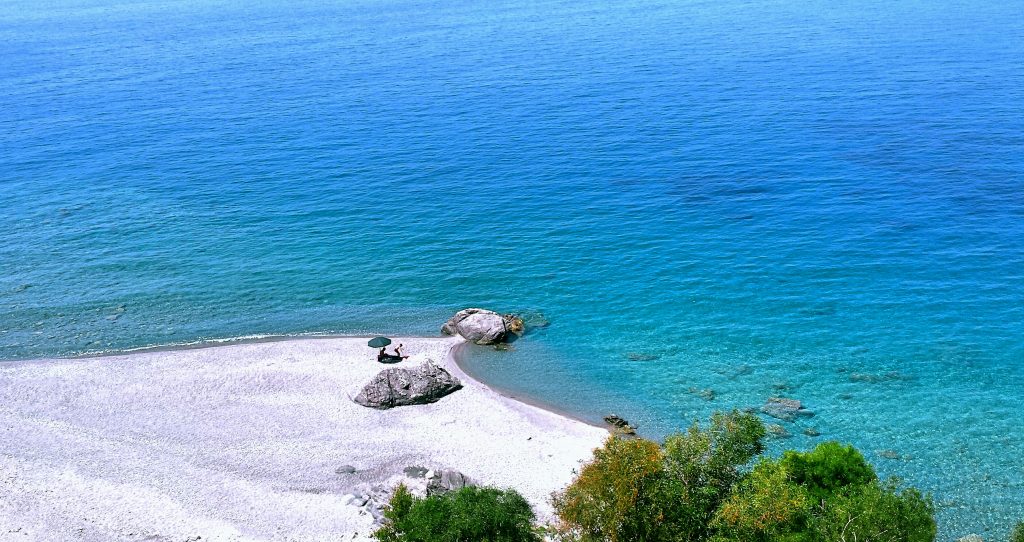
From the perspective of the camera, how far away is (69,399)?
5306cm

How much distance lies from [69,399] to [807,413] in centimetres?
4906

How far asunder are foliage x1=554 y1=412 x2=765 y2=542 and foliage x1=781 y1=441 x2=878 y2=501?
19.7ft

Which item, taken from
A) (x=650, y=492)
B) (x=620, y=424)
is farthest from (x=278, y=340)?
(x=650, y=492)

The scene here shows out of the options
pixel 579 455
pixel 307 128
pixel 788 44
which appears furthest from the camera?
pixel 788 44

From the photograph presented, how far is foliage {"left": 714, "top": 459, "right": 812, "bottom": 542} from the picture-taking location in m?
29.9

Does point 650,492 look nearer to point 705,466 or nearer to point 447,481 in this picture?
point 705,466

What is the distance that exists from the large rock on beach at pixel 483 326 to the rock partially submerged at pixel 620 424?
12476 mm

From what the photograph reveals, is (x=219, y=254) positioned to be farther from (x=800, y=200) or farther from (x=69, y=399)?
(x=800, y=200)

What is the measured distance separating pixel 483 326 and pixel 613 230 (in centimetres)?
2403

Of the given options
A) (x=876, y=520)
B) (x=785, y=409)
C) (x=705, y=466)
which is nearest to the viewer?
(x=876, y=520)

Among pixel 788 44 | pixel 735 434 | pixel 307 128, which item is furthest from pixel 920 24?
pixel 735 434

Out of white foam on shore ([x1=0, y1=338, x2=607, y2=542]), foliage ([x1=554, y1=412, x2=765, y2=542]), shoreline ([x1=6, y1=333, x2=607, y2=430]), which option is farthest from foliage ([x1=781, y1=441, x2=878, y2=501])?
shoreline ([x1=6, y1=333, x2=607, y2=430])

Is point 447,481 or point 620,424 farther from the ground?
point 447,481

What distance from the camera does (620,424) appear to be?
5050cm
